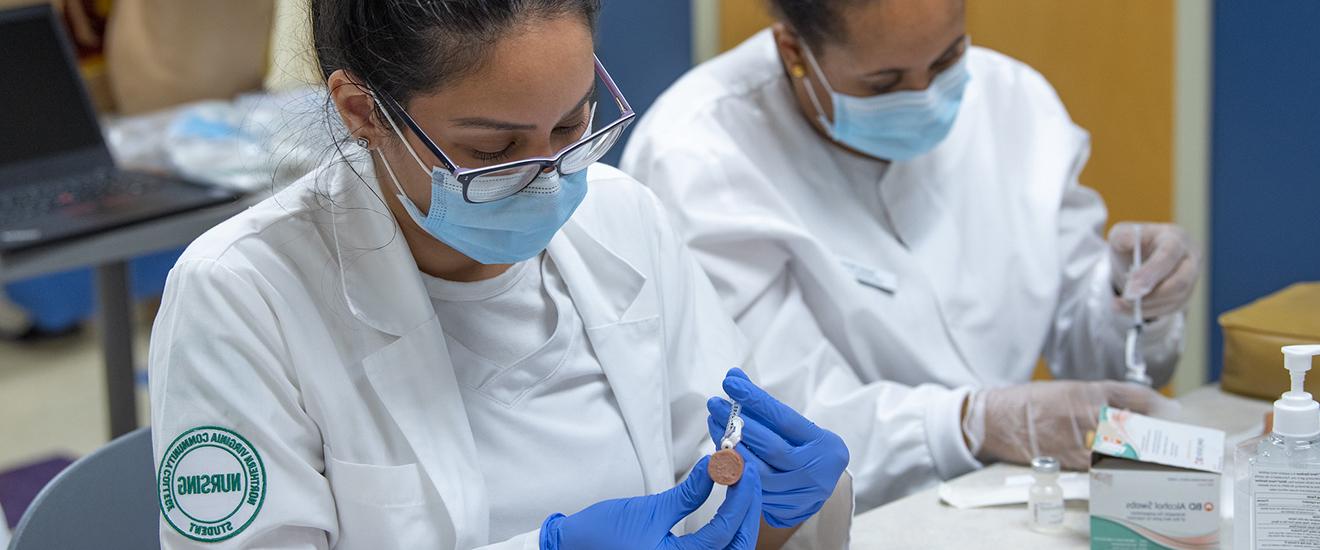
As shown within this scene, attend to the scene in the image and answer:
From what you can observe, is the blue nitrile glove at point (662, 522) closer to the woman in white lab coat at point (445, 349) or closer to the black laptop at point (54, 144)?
the woman in white lab coat at point (445, 349)

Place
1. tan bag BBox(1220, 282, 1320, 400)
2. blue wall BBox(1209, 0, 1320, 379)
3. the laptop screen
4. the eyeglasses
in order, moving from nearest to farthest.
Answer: the eyeglasses < tan bag BBox(1220, 282, 1320, 400) < blue wall BBox(1209, 0, 1320, 379) < the laptop screen

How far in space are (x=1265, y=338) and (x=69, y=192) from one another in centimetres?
220

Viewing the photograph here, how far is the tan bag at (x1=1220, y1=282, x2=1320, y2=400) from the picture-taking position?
1.73 meters

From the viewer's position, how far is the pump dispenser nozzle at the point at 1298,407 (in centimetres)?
114

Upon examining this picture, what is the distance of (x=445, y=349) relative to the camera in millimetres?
1342

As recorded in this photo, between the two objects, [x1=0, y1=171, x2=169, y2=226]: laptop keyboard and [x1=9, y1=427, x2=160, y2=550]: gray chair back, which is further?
[x1=0, y1=171, x2=169, y2=226]: laptop keyboard

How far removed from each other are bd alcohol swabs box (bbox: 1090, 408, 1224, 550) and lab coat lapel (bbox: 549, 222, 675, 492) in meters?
0.43

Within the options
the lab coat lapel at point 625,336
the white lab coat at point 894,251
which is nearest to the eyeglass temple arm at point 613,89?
the lab coat lapel at point 625,336

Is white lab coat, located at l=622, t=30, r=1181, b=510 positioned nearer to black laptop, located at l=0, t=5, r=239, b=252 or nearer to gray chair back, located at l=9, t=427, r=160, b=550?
gray chair back, located at l=9, t=427, r=160, b=550

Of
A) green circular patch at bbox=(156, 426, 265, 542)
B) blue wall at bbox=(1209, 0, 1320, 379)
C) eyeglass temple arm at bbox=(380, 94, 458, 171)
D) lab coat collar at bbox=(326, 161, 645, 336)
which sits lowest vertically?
blue wall at bbox=(1209, 0, 1320, 379)

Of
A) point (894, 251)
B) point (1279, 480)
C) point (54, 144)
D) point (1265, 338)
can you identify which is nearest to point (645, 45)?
point (54, 144)

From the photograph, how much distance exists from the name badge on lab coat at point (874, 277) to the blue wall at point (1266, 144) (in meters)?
1.02

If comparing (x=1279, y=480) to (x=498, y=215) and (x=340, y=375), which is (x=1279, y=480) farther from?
(x=340, y=375)

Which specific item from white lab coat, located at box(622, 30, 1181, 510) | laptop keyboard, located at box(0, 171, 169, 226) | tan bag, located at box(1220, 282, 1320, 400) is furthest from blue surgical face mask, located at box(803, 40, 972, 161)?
laptop keyboard, located at box(0, 171, 169, 226)
